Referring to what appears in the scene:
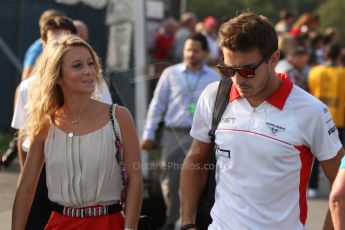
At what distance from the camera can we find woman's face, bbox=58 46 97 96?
4875mm

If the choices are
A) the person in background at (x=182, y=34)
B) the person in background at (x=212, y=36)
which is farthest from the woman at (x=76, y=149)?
the person in background at (x=212, y=36)

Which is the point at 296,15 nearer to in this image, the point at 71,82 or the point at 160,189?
the point at 160,189

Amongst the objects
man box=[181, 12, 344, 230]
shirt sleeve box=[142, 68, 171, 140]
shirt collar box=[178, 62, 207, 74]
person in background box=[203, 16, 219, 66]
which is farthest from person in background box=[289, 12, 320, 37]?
man box=[181, 12, 344, 230]

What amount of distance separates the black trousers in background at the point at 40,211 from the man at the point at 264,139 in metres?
1.60

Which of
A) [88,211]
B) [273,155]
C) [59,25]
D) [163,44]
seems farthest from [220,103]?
[163,44]

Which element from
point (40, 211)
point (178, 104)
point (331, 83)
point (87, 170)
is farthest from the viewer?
point (331, 83)

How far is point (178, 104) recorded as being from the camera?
9078 mm

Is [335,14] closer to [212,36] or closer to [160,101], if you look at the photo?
[212,36]

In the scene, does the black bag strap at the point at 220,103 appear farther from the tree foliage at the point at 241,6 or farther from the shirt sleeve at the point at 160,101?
the tree foliage at the point at 241,6

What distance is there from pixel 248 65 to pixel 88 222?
1.24 metres

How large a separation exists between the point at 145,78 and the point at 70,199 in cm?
658

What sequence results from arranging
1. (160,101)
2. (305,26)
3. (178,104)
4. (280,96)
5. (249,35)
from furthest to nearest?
(305,26) < (160,101) < (178,104) < (280,96) < (249,35)

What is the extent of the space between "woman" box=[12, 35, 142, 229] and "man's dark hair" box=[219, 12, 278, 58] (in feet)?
2.76

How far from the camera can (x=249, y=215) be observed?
4254 mm
